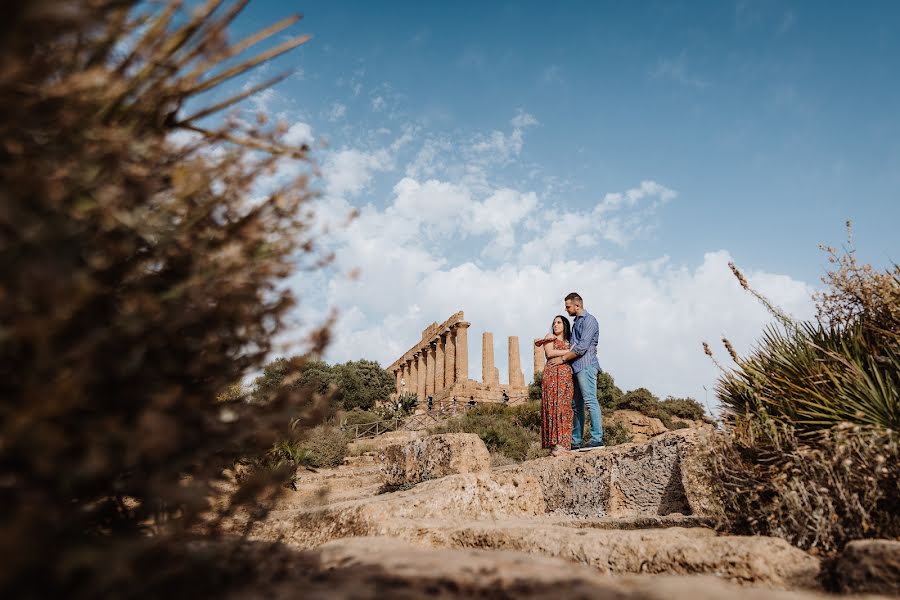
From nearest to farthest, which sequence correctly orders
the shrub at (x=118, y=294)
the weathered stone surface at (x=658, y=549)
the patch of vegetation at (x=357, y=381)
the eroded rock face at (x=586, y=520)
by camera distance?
1. the shrub at (x=118, y=294)
2. the weathered stone surface at (x=658, y=549)
3. the eroded rock face at (x=586, y=520)
4. the patch of vegetation at (x=357, y=381)

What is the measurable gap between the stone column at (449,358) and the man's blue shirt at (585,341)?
3305 cm

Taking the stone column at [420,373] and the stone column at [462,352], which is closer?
the stone column at [462,352]

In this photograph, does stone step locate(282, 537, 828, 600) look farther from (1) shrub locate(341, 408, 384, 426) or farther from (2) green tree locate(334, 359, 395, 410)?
(2) green tree locate(334, 359, 395, 410)

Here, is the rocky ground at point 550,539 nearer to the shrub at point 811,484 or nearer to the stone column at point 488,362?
the shrub at point 811,484

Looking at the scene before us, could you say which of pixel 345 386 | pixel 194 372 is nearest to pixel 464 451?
pixel 194 372

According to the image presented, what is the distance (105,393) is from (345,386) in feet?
142

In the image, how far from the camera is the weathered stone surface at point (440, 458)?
7.39m

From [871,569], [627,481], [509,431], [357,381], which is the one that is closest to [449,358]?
[357,381]

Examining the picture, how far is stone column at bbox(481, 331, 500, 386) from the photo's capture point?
41.6 m

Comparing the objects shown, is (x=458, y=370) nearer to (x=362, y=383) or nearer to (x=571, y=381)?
(x=362, y=383)

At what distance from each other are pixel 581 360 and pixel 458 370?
3239cm

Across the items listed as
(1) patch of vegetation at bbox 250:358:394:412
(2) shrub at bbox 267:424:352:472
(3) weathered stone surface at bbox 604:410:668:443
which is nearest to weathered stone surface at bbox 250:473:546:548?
(2) shrub at bbox 267:424:352:472

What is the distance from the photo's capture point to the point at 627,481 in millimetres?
5938

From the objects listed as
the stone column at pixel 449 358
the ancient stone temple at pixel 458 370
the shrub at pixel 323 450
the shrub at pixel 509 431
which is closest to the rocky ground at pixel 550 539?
the shrub at pixel 509 431
